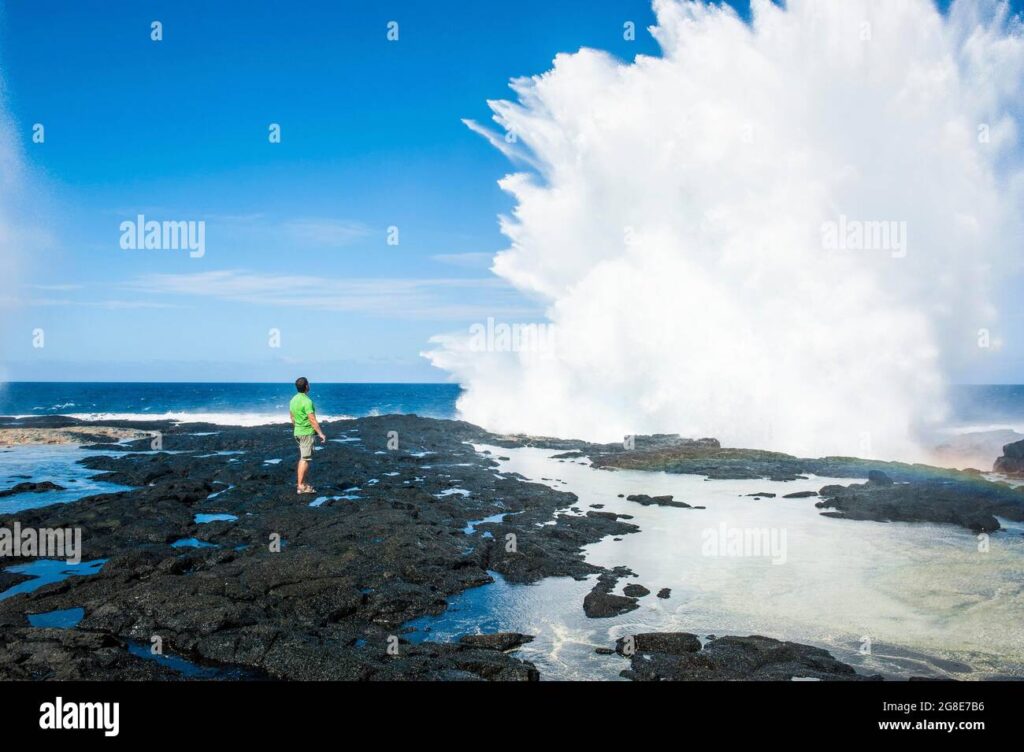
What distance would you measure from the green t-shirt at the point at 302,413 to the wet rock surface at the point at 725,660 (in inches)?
406

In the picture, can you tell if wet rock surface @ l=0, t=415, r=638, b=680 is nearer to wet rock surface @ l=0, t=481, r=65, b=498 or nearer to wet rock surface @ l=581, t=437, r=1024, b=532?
wet rock surface @ l=0, t=481, r=65, b=498

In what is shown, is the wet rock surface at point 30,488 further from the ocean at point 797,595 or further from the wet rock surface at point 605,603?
the wet rock surface at point 605,603

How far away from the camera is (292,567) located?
1181cm

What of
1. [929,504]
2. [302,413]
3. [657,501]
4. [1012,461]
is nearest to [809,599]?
[657,501]

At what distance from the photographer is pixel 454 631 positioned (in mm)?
9852

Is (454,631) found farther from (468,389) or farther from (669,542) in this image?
(468,389)

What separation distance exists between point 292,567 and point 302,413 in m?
5.48

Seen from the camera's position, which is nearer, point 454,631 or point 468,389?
point 454,631

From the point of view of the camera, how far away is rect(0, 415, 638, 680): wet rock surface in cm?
826

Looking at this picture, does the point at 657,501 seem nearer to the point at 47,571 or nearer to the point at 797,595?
the point at 797,595

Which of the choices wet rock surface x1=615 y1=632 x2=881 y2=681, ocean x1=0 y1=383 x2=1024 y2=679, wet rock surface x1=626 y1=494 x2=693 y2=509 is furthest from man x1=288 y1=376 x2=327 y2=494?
wet rock surface x1=626 y1=494 x2=693 y2=509

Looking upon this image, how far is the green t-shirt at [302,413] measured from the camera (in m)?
16.4
